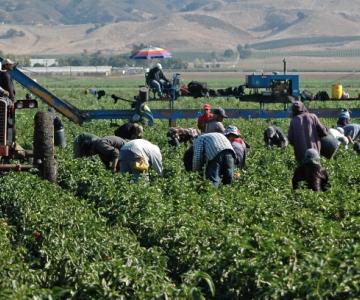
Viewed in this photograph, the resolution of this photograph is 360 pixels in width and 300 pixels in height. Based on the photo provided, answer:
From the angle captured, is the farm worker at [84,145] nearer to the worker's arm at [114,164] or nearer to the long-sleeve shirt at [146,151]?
the worker's arm at [114,164]

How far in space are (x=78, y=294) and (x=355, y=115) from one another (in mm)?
22257

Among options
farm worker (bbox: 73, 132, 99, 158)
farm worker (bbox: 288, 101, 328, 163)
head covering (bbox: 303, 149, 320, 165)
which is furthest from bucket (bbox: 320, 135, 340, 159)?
head covering (bbox: 303, 149, 320, 165)

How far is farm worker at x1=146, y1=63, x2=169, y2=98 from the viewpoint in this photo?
31.1 meters

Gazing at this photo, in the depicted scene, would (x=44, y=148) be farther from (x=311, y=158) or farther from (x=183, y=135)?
(x=183, y=135)

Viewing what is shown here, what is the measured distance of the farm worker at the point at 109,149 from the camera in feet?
59.0

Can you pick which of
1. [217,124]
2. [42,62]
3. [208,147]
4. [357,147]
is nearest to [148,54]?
[357,147]

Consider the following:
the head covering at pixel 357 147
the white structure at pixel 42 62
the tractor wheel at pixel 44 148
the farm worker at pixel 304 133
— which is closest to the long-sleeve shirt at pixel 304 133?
the farm worker at pixel 304 133

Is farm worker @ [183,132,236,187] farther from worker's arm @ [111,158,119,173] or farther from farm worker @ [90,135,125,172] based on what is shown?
farm worker @ [90,135,125,172]

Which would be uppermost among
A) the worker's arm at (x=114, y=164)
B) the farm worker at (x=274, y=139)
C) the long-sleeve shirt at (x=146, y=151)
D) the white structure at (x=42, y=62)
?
the long-sleeve shirt at (x=146, y=151)

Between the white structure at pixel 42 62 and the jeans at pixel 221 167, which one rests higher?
the jeans at pixel 221 167

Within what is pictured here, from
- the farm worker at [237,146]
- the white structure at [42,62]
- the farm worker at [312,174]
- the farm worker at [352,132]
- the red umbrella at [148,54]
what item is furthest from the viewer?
the white structure at [42,62]

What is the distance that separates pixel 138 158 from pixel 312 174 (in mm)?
2547

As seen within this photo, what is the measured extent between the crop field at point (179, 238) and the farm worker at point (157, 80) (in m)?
14.4

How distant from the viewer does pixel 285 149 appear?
69.1ft
